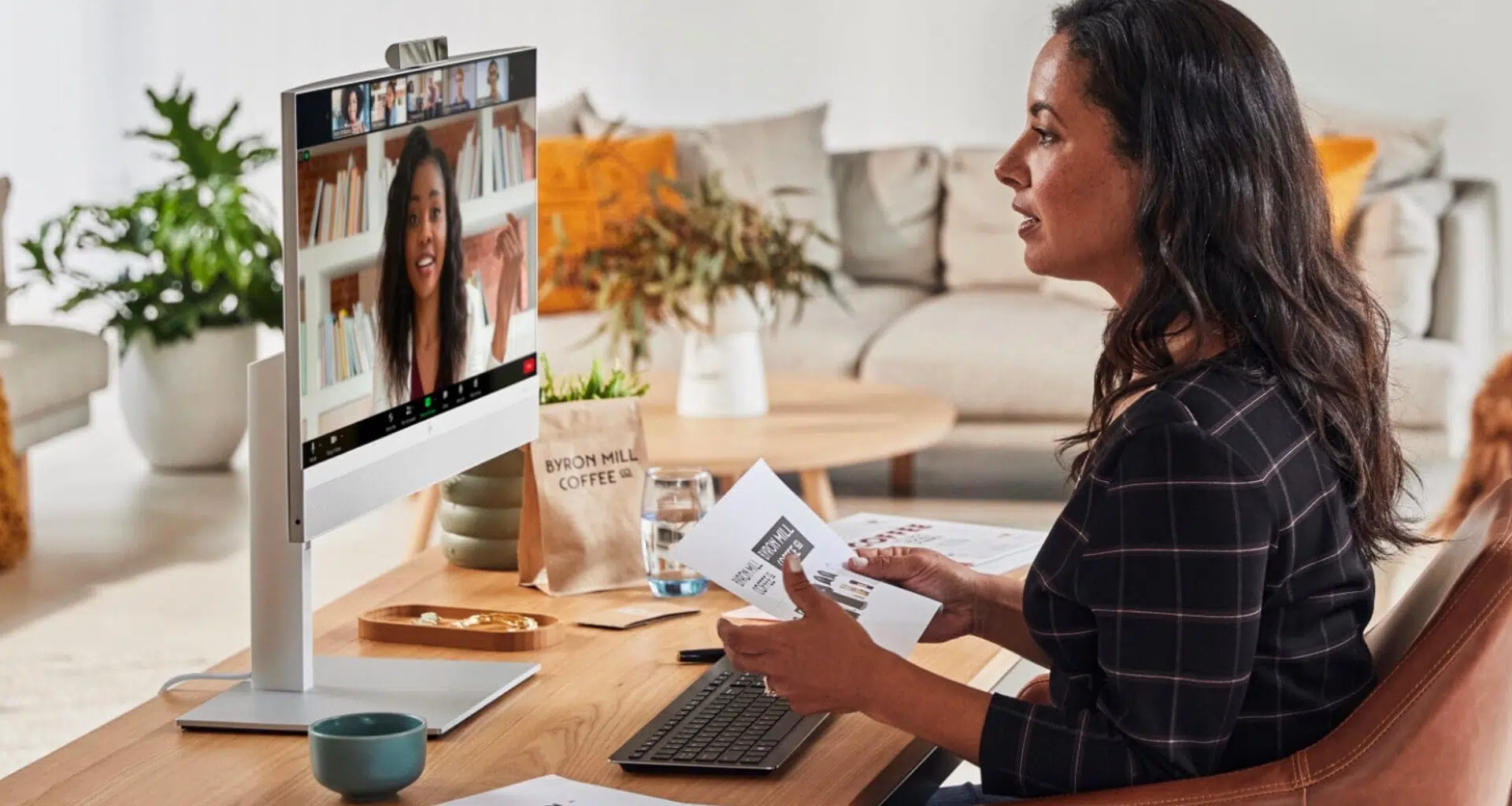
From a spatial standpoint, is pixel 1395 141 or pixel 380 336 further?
pixel 1395 141

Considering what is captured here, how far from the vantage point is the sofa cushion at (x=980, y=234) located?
5.08 m

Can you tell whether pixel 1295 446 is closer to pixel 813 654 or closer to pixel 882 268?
pixel 813 654

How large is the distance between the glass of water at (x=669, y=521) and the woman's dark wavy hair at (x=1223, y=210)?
0.66 metres

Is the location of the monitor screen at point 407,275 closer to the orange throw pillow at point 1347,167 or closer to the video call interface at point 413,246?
the video call interface at point 413,246

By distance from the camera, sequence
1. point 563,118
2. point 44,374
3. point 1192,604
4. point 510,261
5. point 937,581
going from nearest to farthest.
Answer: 1. point 1192,604
2. point 937,581
3. point 510,261
4. point 44,374
5. point 563,118

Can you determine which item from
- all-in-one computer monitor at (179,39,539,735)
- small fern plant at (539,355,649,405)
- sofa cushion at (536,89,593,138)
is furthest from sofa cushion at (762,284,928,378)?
all-in-one computer monitor at (179,39,539,735)

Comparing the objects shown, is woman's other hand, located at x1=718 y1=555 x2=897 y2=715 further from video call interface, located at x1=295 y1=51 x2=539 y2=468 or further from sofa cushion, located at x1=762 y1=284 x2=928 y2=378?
sofa cushion, located at x1=762 y1=284 x2=928 y2=378

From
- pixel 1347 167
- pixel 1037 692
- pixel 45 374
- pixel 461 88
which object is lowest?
pixel 45 374

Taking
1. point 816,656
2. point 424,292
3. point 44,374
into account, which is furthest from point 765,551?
point 44,374

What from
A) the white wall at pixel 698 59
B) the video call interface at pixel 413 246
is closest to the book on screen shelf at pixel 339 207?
the video call interface at pixel 413 246

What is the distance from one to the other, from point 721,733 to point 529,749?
15 centimetres

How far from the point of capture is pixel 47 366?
4.43 metres

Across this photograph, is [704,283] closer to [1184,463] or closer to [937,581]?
[937,581]

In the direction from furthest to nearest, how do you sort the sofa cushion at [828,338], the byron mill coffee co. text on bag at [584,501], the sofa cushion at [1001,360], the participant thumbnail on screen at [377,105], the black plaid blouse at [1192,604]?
the sofa cushion at [828,338] < the sofa cushion at [1001,360] < the byron mill coffee co. text on bag at [584,501] < the participant thumbnail on screen at [377,105] < the black plaid blouse at [1192,604]
